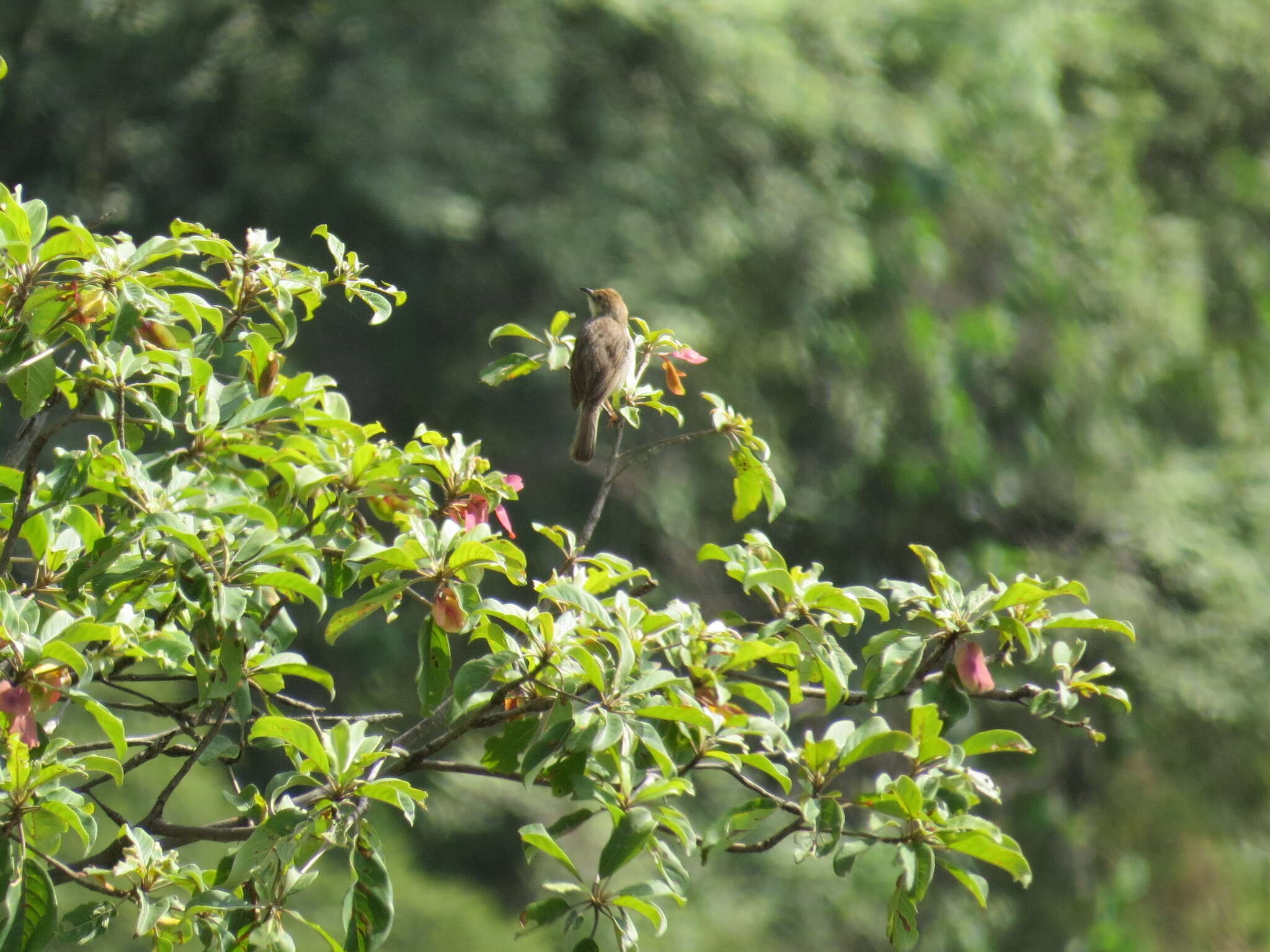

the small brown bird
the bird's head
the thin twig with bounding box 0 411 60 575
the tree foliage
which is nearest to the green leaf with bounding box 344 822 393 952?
the tree foliage

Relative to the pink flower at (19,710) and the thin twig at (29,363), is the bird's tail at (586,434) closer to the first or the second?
the thin twig at (29,363)

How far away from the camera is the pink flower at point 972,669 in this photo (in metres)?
1.97

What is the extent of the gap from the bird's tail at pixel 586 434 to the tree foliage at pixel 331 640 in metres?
1.86

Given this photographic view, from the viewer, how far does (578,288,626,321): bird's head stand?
4.57 meters

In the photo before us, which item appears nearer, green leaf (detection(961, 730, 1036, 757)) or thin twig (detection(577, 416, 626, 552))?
green leaf (detection(961, 730, 1036, 757))

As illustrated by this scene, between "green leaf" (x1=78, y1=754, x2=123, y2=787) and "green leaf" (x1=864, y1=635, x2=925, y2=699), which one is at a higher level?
"green leaf" (x1=864, y1=635, x2=925, y2=699)

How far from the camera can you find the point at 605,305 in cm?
482

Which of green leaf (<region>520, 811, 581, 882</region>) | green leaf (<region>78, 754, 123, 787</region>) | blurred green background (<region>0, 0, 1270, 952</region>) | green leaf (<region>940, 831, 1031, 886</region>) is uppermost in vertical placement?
green leaf (<region>940, 831, 1031, 886</region>)

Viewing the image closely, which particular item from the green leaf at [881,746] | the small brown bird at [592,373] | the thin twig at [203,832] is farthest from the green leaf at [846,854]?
the small brown bird at [592,373]

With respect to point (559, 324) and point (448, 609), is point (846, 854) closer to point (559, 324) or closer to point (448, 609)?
point (448, 609)

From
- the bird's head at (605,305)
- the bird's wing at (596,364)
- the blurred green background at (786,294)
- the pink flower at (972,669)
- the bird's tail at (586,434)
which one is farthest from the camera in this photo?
the blurred green background at (786,294)

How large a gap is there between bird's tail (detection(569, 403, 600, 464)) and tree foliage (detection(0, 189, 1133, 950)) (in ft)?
6.10

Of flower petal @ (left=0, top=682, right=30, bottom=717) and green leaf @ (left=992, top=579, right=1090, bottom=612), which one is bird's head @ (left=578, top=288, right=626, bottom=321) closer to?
green leaf @ (left=992, top=579, right=1090, bottom=612)

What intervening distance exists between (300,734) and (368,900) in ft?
0.76
